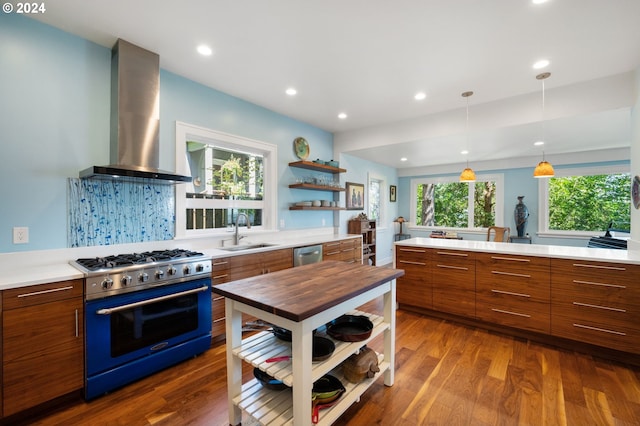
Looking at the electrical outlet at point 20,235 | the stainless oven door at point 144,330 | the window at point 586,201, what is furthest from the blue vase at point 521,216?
the electrical outlet at point 20,235

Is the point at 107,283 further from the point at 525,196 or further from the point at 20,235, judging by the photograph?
the point at 525,196

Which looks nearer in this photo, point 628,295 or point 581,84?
point 628,295

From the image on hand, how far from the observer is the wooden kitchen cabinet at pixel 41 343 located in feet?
5.10

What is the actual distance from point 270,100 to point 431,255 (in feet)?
9.21

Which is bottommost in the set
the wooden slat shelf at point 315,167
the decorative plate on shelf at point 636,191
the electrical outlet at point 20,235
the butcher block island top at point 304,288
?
the butcher block island top at point 304,288

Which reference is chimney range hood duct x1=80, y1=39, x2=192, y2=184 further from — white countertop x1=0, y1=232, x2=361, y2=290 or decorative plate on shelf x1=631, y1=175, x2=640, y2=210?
decorative plate on shelf x1=631, y1=175, x2=640, y2=210

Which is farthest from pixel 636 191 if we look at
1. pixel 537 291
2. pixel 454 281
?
pixel 454 281

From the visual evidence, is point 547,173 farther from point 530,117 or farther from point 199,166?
point 199,166

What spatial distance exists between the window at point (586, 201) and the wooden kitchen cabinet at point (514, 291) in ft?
12.2

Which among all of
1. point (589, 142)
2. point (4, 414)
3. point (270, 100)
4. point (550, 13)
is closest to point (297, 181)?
point (270, 100)

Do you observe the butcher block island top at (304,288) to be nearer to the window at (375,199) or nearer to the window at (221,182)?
the window at (221,182)

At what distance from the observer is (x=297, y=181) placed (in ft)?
13.7

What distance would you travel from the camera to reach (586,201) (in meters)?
5.29

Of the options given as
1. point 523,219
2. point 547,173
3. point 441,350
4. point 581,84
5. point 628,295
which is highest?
point 581,84
